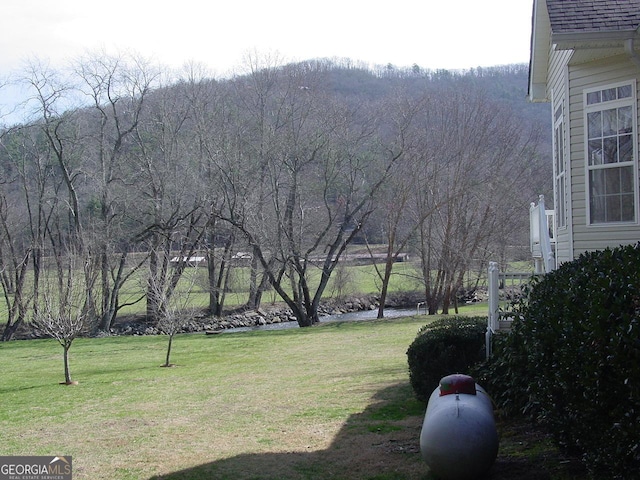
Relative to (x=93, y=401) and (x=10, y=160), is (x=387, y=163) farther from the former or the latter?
(x=93, y=401)

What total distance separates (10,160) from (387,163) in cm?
2021

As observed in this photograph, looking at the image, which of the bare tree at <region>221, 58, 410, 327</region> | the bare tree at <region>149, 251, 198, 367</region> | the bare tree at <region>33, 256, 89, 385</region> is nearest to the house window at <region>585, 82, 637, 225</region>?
the bare tree at <region>33, 256, 89, 385</region>

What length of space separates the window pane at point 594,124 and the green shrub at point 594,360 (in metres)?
4.56

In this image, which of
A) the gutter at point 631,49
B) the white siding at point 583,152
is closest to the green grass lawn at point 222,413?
the white siding at point 583,152

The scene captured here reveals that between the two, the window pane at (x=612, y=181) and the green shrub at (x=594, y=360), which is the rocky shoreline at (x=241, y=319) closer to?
the window pane at (x=612, y=181)

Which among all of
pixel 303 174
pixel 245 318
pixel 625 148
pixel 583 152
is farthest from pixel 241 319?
pixel 625 148

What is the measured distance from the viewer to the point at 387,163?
33.7 metres

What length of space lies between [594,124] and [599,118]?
112mm

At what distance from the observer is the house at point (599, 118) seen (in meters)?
8.71

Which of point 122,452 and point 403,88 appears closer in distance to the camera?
point 122,452

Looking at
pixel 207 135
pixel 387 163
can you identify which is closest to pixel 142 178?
pixel 207 135

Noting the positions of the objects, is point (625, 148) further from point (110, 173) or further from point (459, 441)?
point (110, 173)

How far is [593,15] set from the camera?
8883mm

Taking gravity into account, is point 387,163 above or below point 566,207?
above
